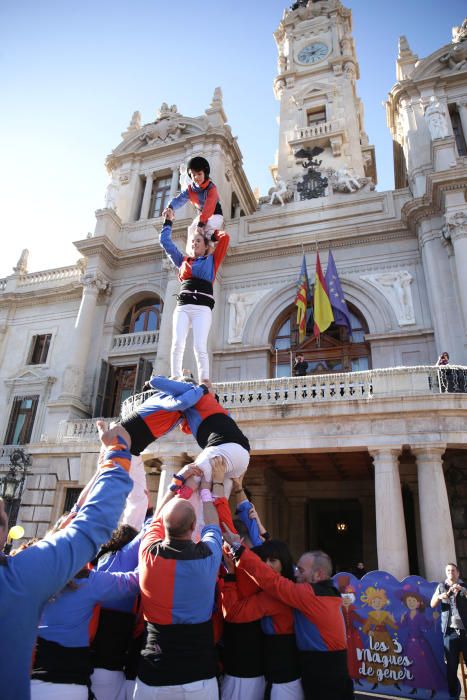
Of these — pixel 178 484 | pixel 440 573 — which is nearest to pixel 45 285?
pixel 440 573

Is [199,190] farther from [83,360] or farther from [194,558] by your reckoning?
[83,360]

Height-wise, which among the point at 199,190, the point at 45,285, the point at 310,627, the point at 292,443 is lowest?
the point at 310,627

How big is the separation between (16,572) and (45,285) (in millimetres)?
26114

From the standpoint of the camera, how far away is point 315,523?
18.9 meters

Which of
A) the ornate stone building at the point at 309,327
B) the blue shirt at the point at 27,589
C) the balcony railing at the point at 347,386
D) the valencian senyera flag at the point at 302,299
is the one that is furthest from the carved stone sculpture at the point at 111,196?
the blue shirt at the point at 27,589

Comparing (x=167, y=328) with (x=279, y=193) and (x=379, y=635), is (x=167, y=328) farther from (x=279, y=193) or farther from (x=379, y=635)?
(x=379, y=635)

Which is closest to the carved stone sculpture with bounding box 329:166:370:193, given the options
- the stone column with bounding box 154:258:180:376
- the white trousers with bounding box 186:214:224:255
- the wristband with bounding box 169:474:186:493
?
the stone column with bounding box 154:258:180:376

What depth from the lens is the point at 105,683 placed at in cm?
337

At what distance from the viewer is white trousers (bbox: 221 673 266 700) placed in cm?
350

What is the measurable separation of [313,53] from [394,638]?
3240cm

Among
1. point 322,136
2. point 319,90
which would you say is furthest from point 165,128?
point 319,90

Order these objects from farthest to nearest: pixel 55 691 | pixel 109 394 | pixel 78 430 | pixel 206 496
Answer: pixel 109 394 < pixel 78 430 < pixel 206 496 < pixel 55 691

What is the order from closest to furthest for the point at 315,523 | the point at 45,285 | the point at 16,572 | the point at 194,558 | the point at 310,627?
the point at 16,572, the point at 194,558, the point at 310,627, the point at 315,523, the point at 45,285

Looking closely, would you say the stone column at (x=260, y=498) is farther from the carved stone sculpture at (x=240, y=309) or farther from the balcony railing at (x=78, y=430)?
the carved stone sculpture at (x=240, y=309)
